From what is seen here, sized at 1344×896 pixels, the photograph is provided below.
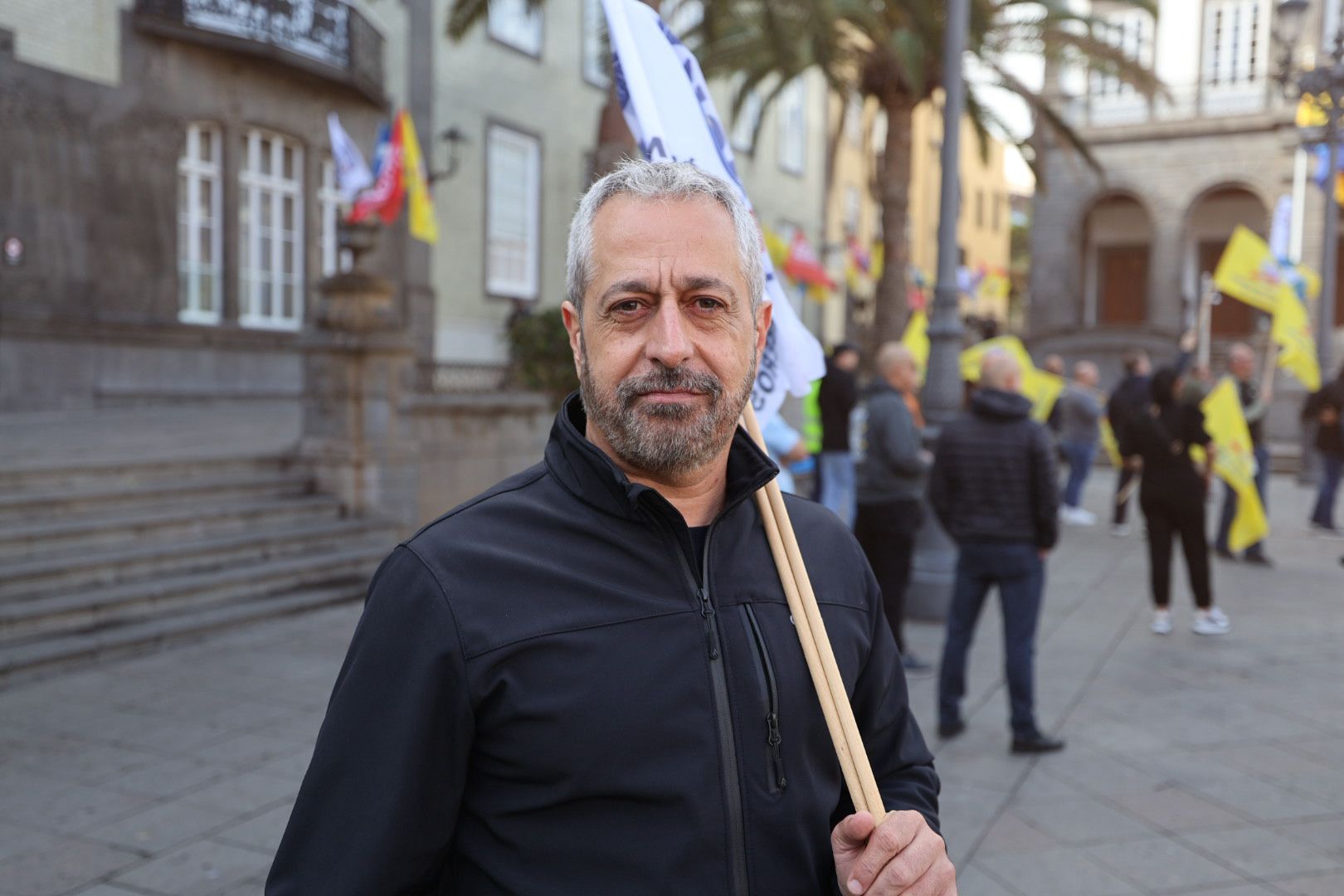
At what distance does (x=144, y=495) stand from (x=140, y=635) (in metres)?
1.87

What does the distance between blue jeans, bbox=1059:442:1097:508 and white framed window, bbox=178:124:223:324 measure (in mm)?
11846

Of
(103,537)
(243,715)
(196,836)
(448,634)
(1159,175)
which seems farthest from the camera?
(1159,175)

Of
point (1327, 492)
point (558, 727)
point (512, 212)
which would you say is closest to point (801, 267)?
point (1327, 492)

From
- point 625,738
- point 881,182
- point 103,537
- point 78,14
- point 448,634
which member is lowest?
point 103,537

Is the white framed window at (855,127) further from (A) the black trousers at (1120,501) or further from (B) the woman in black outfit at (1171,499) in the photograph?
(B) the woman in black outfit at (1171,499)

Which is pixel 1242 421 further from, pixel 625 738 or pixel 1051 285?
pixel 1051 285

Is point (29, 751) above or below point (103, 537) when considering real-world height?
below

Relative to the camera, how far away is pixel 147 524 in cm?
791

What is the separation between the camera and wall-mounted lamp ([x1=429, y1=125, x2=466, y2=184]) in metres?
17.8

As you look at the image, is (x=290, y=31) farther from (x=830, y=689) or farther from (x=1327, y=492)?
(x=830, y=689)

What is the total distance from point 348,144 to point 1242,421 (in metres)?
10.4

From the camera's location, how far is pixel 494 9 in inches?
789

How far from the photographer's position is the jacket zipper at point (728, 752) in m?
1.58

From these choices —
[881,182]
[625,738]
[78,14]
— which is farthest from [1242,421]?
[78,14]
